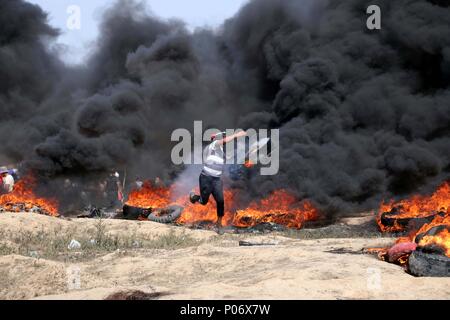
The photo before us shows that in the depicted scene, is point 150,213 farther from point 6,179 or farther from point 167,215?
point 6,179

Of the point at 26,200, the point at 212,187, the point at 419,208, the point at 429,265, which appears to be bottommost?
the point at 429,265

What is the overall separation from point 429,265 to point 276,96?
17.3 metres

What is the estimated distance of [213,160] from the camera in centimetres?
1053

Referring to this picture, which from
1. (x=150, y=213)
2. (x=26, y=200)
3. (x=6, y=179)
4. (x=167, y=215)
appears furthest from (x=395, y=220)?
(x=26, y=200)

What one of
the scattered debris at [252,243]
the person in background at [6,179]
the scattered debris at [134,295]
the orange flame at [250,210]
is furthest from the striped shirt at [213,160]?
the person in background at [6,179]

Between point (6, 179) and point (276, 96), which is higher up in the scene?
point (276, 96)

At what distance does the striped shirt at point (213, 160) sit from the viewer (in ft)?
34.5

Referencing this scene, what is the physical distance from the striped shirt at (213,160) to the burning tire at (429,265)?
563 cm

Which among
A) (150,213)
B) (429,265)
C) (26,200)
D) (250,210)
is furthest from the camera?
(26,200)

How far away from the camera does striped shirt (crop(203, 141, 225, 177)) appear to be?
10.5 meters

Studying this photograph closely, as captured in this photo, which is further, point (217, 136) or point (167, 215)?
point (167, 215)

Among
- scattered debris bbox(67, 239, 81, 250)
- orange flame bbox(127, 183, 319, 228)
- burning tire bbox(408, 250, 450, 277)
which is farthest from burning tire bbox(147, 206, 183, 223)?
burning tire bbox(408, 250, 450, 277)

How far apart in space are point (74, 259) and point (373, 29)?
1757 centimetres
